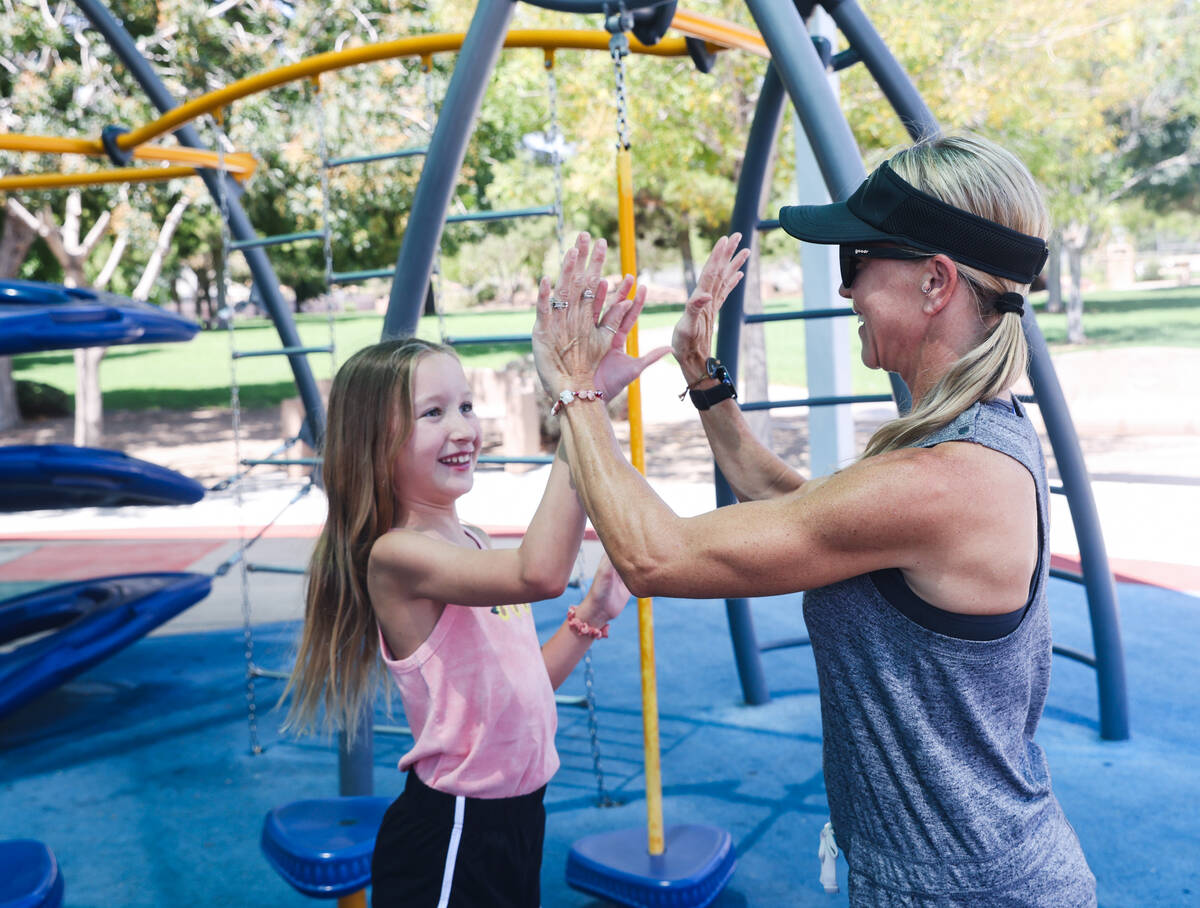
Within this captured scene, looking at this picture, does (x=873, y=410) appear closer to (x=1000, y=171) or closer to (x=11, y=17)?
(x=11, y=17)

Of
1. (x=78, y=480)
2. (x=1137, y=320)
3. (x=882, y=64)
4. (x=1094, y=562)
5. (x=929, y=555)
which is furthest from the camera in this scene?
(x=1137, y=320)

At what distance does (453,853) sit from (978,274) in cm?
132

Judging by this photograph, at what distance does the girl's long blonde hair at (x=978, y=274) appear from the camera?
1405mm

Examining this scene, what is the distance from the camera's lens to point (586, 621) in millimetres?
2240

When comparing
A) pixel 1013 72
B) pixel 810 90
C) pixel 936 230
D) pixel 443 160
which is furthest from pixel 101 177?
pixel 1013 72

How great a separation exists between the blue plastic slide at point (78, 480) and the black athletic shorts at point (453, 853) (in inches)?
124

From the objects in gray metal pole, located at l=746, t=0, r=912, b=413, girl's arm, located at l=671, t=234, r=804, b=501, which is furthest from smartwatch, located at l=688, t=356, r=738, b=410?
gray metal pole, located at l=746, t=0, r=912, b=413

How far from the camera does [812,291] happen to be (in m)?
6.73

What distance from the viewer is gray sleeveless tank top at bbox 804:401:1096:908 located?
1368mm

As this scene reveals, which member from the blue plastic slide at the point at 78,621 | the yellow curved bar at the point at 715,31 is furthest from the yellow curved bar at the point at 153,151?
the yellow curved bar at the point at 715,31

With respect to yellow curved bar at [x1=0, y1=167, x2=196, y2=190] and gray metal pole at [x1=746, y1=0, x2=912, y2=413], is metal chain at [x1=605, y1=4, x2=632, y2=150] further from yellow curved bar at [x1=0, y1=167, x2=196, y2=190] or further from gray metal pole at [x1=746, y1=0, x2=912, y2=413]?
yellow curved bar at [x1=0, y1=167, x2=196, y2=190]

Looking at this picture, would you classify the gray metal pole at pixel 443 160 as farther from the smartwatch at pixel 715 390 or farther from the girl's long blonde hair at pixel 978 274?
the girl's long blonde hair at pixel 978 274

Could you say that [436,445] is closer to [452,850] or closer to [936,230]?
[452,850]

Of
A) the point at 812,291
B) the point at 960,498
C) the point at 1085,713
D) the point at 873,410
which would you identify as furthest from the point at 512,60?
the point at 960,498
